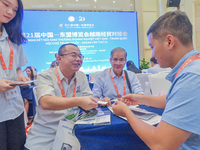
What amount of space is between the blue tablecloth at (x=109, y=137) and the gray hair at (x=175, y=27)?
1.90 feet

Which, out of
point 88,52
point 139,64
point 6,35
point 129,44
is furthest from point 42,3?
point 6,35

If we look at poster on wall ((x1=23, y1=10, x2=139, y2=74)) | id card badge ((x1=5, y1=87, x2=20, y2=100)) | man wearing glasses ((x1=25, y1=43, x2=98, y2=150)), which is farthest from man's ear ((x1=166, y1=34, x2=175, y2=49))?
poster on wall ((x1=23, y1=10, x2=139, y2=74))

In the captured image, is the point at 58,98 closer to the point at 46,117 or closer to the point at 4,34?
the point at 46,117

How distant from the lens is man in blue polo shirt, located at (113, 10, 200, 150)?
604mm

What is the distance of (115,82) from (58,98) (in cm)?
112

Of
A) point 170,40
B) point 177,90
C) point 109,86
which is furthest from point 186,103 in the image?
point 109,86

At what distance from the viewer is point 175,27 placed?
0.77 meters

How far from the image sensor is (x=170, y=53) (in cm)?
78

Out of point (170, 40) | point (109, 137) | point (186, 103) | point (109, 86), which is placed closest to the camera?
point (186, 103)

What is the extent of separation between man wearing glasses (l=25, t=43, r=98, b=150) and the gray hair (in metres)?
0.67

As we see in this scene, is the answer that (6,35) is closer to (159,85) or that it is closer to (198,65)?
(198,65)

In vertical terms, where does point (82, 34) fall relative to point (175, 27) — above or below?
above

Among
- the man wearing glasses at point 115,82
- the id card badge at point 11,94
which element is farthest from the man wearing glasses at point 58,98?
the man wearing glasses at point 115,82

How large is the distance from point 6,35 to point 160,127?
1302 millimetres
